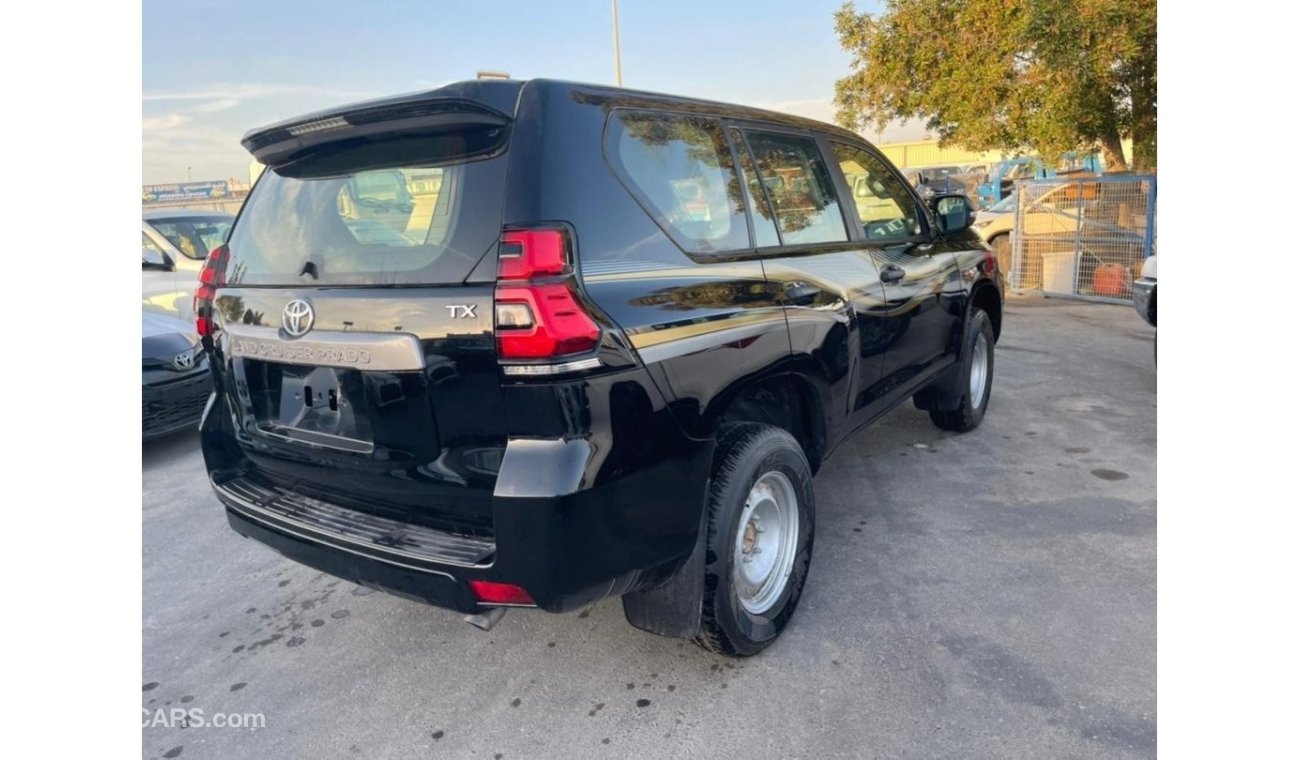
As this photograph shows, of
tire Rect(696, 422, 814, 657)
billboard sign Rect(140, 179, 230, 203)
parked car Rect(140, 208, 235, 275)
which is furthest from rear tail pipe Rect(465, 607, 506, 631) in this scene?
billboard sign Rect(140, 179, 230, 203)

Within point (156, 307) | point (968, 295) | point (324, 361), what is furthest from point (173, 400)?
point (968, 295)

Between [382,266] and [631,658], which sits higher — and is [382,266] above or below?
above

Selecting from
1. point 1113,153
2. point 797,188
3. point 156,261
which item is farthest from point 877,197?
point 1113,153

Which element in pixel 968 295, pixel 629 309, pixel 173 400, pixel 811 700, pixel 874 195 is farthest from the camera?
pixel 173 400

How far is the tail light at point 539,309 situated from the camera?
2.13 metres

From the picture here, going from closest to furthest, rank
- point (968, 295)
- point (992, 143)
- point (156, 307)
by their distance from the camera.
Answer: point (968, 295), point (156, 307), point (992, 143)

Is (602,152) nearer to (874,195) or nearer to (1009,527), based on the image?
(874,195)

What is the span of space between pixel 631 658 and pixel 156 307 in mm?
6694

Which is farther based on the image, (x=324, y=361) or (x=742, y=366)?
(x=742, y=366)

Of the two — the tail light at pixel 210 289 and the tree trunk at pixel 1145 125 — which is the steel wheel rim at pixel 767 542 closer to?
the tail light at pixel 210 289

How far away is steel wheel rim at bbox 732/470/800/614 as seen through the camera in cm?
296

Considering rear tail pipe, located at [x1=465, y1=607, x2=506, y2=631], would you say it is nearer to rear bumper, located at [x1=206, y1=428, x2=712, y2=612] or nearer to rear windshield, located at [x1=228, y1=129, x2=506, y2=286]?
rear bumper, located at [x1=206, y1=428, x2=712, y2=612]

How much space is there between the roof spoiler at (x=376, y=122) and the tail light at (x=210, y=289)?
0.45 metres

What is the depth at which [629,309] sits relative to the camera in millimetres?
2303
